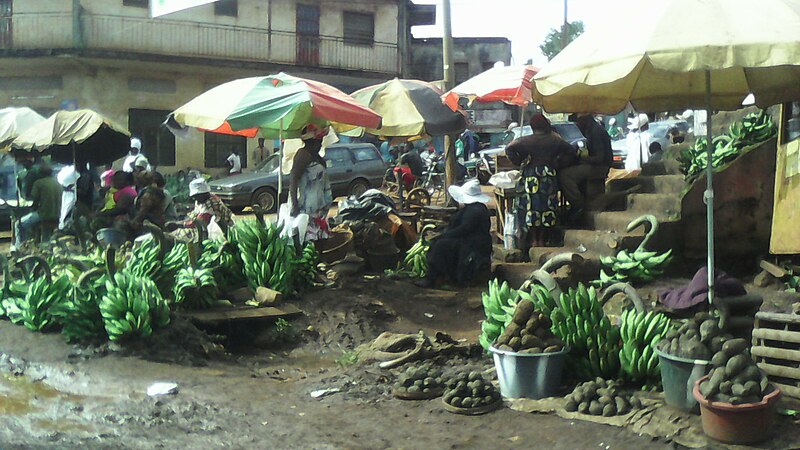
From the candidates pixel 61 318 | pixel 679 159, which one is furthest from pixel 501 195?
pixel 61 318

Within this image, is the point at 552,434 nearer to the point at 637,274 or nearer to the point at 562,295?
the point at 562,295

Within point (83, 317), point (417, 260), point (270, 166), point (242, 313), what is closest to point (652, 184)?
point (417, 260)

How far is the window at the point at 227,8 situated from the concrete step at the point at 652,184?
19.0m

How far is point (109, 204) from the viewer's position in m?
12.1

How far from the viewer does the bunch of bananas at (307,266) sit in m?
10.0

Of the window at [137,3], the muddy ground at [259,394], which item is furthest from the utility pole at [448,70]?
the window at [137,3]

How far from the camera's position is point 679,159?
33.1 ft

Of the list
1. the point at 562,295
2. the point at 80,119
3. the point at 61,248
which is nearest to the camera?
the point at 562,295

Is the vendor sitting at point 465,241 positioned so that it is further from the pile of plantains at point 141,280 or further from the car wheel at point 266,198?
the car wheel at point 266,198

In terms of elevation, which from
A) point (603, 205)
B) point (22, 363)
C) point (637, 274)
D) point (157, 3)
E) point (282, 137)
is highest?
point (157, 3)

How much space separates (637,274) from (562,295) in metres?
2.87

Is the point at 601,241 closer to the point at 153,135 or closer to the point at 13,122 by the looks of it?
the point at 13,122

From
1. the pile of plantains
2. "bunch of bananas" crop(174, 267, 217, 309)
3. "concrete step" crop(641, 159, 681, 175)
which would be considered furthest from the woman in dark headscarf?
"bunch of bananas" crop(174, 267, 217, 309)

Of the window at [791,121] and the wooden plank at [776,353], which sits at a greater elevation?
the window at [791,121]
